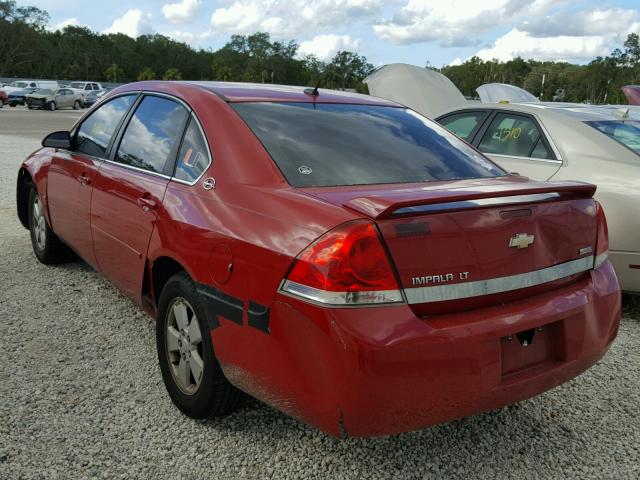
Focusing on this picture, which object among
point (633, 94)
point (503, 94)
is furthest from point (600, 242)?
point (503, 94)

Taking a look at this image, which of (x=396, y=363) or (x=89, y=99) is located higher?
(x=396, y=363)

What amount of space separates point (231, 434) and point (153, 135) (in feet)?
5.58

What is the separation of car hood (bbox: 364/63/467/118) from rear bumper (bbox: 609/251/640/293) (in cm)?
559

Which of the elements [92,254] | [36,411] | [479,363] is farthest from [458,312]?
[92,254]

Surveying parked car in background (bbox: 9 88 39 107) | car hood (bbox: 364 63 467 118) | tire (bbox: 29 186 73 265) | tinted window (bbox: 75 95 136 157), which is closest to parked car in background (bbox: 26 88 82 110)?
parked car in background (bbox: 9 88 39 107)

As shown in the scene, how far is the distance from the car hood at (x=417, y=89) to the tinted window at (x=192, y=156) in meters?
7.00

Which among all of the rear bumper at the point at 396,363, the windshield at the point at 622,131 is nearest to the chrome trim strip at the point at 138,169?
the rear bumper at the point at 396,363

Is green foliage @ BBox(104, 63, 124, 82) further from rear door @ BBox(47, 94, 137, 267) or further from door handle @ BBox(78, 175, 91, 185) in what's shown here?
door handle @ BBox(78, 175, 91, 185)

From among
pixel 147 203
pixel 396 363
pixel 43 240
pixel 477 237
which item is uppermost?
pixel 477 237

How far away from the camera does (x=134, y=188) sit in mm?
3430

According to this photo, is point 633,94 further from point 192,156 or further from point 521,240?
point 192,156

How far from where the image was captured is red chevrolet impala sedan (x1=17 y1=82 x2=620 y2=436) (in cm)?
218

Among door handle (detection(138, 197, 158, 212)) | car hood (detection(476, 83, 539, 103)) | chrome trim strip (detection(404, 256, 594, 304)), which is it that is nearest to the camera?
chrome trim strip (detection(404, 256, 594, 304))

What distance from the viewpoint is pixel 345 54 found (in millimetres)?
117688
